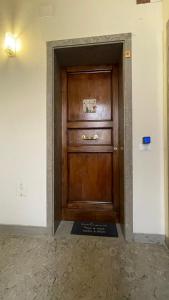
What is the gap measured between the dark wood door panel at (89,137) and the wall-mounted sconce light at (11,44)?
116 cm

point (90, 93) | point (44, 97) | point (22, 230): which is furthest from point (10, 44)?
point (22, 230)

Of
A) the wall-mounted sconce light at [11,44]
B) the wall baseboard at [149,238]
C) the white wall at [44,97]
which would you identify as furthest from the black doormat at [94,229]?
the wall-mounted sconce light at [11,44]

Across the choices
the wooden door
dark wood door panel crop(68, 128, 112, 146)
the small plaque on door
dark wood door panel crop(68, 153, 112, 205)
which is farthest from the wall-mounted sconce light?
dark wood door panel crop(68, 153, 112, 205)

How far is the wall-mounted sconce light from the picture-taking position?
6.59 feet

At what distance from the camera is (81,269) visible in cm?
146

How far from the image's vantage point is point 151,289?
4.13 ft

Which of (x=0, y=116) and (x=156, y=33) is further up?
(x=156, y=33)

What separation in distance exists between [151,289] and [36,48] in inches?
100

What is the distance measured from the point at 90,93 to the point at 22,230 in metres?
1.93

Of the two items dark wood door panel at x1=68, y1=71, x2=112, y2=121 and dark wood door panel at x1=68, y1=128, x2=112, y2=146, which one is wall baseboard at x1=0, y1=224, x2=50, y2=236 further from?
dark wood door panel at x1=68, y1=71, x2=112, y2=121

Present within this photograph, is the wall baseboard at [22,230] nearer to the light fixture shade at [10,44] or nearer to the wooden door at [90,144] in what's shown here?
the wooden door at [90,144]

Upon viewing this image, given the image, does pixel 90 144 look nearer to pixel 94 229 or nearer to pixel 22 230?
pixel 94 229

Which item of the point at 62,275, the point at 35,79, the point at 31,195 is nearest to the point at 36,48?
the point at 35,79

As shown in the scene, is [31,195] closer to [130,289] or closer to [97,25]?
[130,289]
